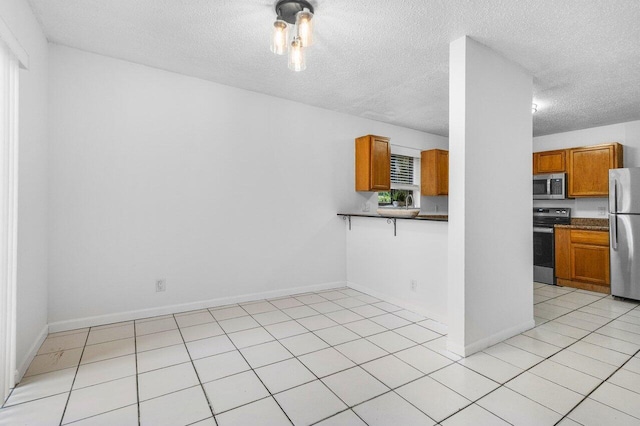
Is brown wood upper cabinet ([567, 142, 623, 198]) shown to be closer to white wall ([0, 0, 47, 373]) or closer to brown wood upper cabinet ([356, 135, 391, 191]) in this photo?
brown wood upper cabinet ([356, 135, 391, 191])

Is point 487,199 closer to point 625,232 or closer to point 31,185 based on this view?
point 625,232

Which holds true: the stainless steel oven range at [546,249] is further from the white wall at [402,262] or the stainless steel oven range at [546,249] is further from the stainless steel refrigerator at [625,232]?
the white wall at [402,262]

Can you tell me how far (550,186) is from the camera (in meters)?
5.07

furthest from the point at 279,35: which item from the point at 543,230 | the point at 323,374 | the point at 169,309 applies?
the point at 543,230

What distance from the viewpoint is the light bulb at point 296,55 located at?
219 cm

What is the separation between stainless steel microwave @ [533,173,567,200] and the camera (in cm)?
495

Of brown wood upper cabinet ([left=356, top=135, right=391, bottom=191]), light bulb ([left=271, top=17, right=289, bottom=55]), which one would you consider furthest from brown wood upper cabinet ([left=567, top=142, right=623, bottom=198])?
light bulb ([left=271, top=17, right=289, bottom=55])

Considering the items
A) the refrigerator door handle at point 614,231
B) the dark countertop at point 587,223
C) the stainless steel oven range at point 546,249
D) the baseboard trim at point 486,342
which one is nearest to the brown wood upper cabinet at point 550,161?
the stainless steel oven range at point 546,249

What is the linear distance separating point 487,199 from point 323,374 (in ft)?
6.10

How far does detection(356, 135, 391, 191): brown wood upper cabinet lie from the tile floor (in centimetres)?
192

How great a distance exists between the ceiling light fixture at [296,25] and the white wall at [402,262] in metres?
1.96

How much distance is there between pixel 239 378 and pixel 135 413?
1.90 ft

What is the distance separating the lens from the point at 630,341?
2645 mm

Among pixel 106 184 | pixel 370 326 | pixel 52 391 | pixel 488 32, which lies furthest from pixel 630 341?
pixel 106 184
